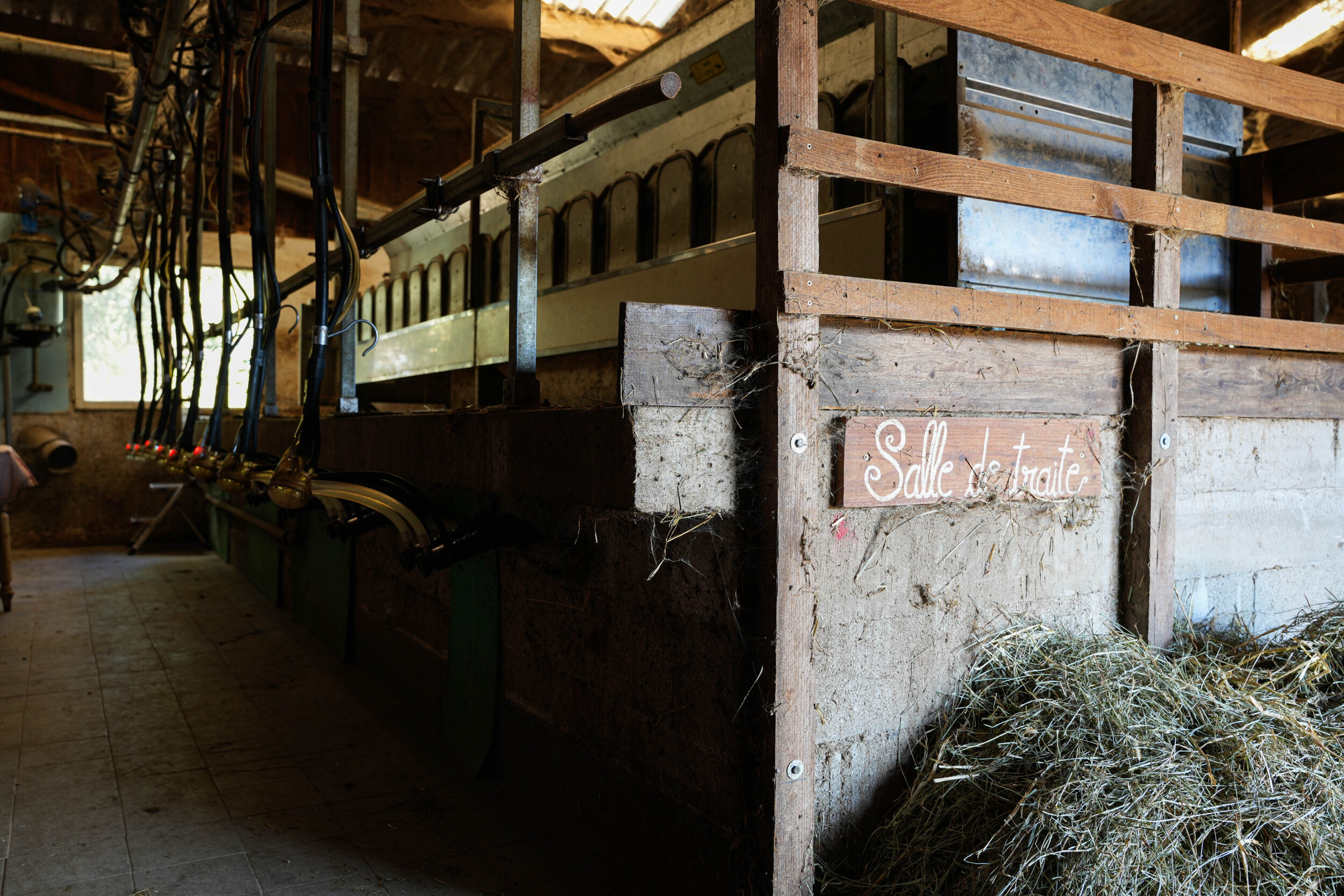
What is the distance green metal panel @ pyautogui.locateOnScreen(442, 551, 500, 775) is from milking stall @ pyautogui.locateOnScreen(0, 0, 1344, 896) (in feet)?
0.07

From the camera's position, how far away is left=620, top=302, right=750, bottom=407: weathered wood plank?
1889 millimetres

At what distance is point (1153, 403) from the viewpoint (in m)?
2.58

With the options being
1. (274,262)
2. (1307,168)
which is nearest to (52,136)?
(274,262)

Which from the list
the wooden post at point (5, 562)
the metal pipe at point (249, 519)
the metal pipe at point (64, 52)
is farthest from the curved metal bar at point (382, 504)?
the metal pipe at point (64, 52)

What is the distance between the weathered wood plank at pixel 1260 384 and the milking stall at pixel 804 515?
0.07 feet

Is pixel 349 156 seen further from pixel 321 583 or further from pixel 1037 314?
pixel 1037 314

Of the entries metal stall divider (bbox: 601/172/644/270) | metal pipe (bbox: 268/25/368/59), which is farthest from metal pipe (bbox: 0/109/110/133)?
metal stall divider (bbox: 601/172/644/270)

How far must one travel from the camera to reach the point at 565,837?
2723mm

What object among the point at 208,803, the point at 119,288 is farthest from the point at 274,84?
the point at 119,288

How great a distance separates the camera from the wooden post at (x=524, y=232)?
281 centimetres

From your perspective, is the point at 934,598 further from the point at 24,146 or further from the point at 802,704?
the point at 24,146

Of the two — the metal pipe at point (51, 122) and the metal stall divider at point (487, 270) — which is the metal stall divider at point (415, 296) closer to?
the metal stall divider at point (487, 270)

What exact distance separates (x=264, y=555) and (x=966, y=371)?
18.7ft

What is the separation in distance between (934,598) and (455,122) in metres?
9.98
